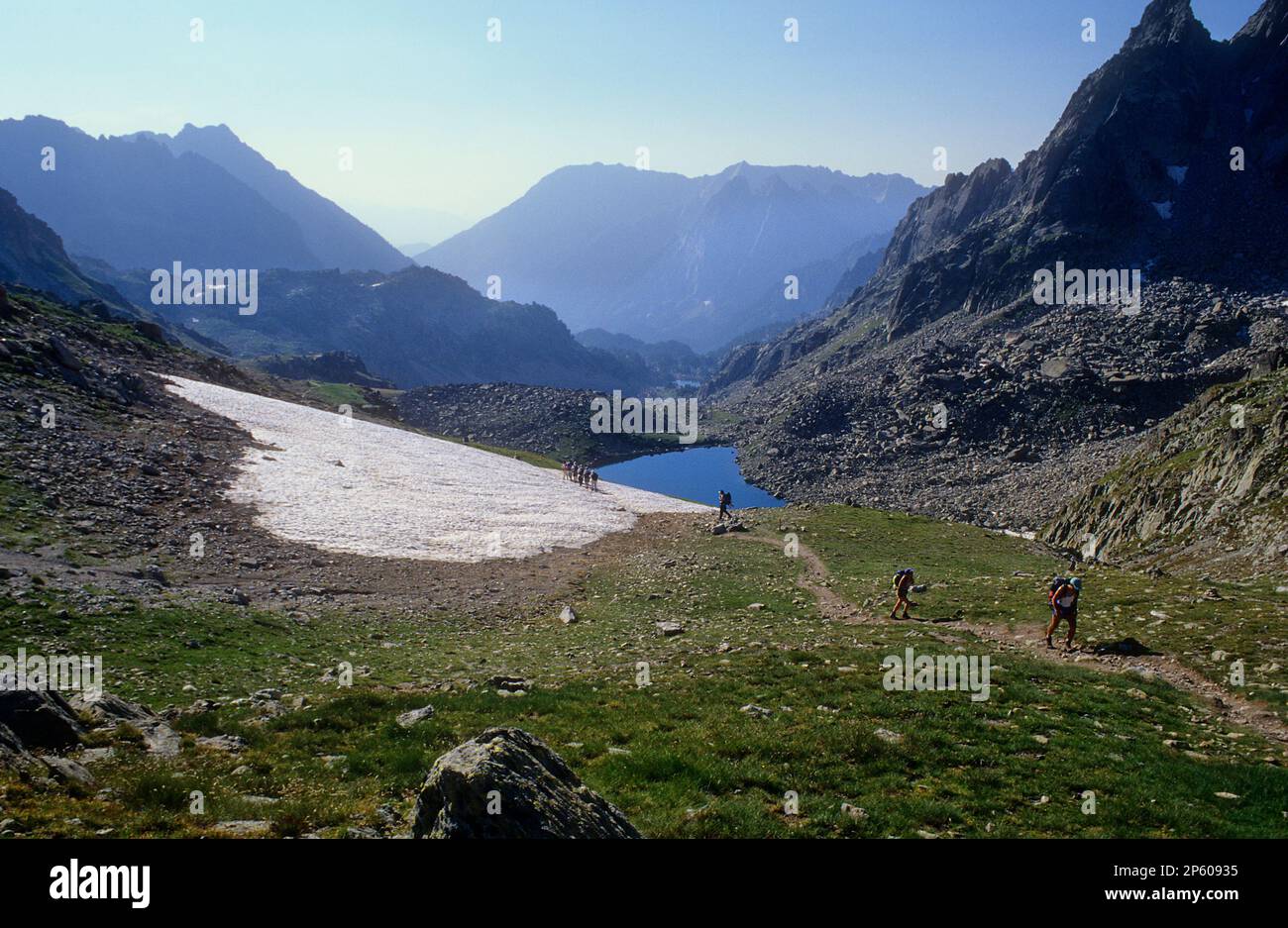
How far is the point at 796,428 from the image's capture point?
166000mm

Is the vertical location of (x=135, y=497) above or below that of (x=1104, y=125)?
below

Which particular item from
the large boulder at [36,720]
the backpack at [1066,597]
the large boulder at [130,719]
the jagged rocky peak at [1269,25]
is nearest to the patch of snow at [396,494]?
the large boulder at [130,719]

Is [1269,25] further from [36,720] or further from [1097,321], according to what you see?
[36,720]

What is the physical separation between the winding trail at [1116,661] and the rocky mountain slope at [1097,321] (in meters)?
63.1

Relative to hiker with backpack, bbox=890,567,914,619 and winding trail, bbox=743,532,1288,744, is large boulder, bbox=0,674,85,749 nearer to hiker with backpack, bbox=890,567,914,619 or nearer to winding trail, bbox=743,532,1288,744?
winding trail, bbox=743,532,1288,744

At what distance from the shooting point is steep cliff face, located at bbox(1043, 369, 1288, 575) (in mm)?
32531

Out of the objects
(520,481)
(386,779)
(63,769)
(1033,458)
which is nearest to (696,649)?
(386,779)

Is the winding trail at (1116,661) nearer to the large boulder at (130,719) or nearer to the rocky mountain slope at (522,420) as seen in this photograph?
Result: the large boulder at (130,719)

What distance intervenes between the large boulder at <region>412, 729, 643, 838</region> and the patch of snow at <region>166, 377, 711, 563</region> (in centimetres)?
3219

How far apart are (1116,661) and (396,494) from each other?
46.5m

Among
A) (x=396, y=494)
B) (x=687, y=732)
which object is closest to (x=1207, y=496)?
(x=687, y=732)

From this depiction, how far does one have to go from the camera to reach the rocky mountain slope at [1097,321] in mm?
108812
